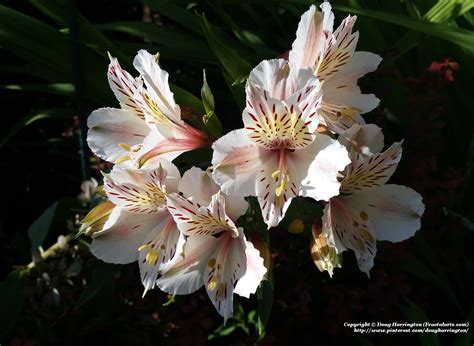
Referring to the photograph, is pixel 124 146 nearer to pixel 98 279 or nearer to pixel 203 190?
pixel 203 190

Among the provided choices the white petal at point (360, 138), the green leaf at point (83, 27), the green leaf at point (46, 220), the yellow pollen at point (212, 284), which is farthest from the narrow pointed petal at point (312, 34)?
the green leaf at point (46, 220)

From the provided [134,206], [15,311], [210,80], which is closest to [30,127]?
[210,80]

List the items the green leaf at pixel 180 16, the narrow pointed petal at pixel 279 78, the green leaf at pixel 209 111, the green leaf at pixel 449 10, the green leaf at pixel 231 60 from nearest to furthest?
the narrow pointed petal at pixel 279 78, the green leaf at pixel 209 111, the green leaf at pixel 231 60, the green leaf at pixel 449 10, the green leaf at pixel 180 16

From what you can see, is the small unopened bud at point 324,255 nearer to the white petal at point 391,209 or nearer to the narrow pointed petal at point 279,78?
the white petal at point 391,209

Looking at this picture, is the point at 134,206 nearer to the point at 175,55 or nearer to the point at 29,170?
the point at 175,55

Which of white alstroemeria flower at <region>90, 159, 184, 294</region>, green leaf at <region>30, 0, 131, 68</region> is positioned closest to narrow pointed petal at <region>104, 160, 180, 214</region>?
white alstroemeria flower at <region>90, 159, 184, 294</region>
